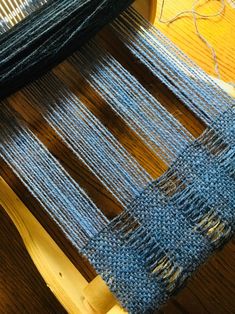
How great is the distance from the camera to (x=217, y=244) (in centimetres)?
70

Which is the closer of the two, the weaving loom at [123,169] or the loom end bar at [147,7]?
the weaving loom at [123,169]

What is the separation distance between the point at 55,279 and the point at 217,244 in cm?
29

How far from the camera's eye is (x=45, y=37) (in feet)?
2.52

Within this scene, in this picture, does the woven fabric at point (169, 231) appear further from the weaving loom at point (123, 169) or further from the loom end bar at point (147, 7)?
the loom end bar at point (147, 7)

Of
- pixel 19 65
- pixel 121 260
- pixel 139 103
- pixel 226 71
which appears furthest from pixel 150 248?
pixel 226 71

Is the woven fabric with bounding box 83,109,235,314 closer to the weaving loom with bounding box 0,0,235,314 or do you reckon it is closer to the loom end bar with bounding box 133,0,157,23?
the weaving loom with bounding box 0,0,235,314

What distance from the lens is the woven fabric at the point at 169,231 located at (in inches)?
26.6

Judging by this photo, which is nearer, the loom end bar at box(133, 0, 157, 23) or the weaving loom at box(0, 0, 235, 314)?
the weaving loom at box(0, 0, 235, 314)

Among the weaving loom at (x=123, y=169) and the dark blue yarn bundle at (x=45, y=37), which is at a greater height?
the dark blue yarn bundle at (x=45, y=37)

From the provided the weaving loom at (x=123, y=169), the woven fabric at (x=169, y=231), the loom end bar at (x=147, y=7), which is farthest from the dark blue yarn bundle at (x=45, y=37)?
the woven fabric at (x=169, y=231)

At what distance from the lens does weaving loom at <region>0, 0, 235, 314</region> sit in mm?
689

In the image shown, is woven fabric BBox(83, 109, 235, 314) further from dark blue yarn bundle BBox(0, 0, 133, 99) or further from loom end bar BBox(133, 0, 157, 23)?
loom end bar BBox(133, 0, 157, 23)

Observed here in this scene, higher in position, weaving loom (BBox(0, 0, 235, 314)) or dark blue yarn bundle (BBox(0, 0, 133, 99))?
dark blue yarn bundle (BBox(0, 0, 133, 99))

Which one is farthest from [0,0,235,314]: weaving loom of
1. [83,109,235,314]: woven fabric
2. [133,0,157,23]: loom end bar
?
[133,0,157,23]: loom end bar
